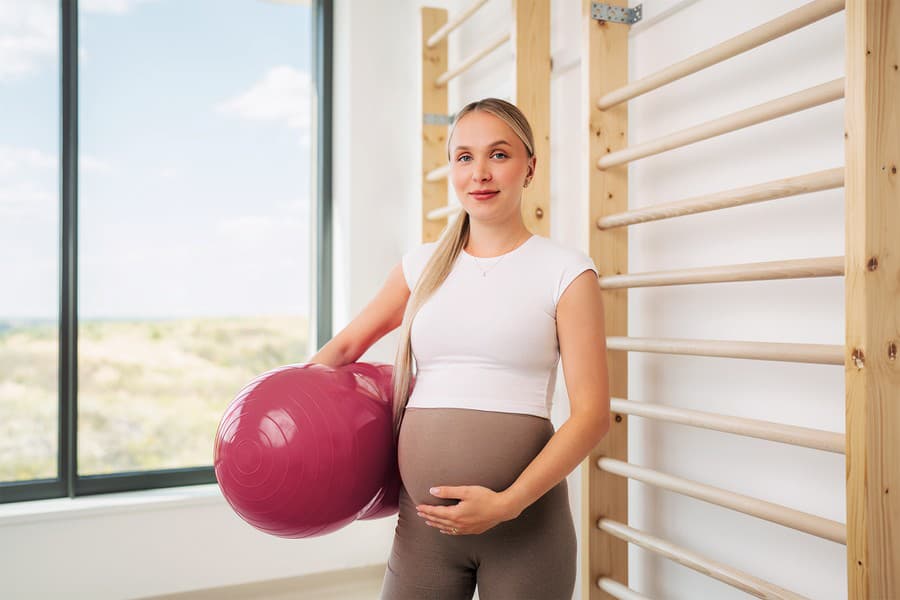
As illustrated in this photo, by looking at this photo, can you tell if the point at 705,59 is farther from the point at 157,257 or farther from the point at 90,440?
the point at 90,440

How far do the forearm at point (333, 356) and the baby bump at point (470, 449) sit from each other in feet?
1.01

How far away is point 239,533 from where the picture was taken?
8.68 ft

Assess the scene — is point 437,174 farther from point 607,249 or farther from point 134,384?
point 134,384

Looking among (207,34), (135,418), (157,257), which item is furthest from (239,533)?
(207,34)

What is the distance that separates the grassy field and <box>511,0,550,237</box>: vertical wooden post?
4.58 feet

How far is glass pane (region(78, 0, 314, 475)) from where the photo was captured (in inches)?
110

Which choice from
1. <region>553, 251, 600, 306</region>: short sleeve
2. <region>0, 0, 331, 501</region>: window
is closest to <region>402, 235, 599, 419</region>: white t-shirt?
<region>553, 251, 600, 306</region>: short sleeve

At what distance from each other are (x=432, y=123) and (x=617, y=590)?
1.72 meters

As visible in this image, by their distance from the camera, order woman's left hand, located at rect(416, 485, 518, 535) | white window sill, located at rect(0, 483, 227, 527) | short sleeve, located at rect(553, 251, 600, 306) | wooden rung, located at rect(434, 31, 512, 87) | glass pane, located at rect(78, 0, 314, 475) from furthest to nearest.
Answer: glass pane, located at rect(78, 0, 314, 475), white window sill, located at rect(0, 483, 227, 527), wooden rung, located at rect(434, 31, 512, 87), short sleeve, located at rect(553, 251, 600, 306), woman's left hand, located at rect(416, 485, 518, 535)

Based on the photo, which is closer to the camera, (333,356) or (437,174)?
(333,356)

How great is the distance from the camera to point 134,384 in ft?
9.50

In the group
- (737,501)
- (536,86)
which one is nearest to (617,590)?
(737,501)

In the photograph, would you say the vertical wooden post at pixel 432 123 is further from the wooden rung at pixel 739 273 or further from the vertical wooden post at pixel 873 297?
the vertical wooden post at pixel 873 297

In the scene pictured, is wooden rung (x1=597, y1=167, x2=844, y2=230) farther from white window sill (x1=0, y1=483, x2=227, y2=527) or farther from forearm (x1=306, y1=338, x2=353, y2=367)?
white window sill (x1=0, y1=483, x2=227, y2=527)
